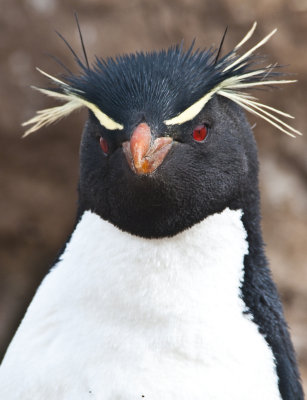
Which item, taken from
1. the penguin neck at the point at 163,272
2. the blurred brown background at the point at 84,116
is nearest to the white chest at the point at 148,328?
the penguin neck at the point at 163,272

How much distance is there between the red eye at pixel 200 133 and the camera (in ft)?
8.14

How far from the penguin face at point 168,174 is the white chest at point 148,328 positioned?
0.21 feet

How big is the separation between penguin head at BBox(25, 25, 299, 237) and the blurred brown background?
8.82 ft

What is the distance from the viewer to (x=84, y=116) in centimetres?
535

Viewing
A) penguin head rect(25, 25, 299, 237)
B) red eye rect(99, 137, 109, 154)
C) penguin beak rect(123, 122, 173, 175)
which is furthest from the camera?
red eye rect(99, 137, 109, 154)

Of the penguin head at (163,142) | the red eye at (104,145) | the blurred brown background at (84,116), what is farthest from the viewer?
the blurred brown background at (84,116)

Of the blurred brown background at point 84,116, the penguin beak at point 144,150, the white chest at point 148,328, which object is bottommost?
the white chest at point 148,328

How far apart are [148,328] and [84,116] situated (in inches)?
123

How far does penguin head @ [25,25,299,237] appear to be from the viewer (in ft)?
7.72

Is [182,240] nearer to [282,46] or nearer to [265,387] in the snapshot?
[265,387]

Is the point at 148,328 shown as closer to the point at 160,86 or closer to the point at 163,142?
the point at 163,142

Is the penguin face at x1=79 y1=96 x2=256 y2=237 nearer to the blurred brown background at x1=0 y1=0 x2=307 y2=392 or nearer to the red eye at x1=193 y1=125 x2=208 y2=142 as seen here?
the red eye at x1=193 y1=125 x2=208 y2=142

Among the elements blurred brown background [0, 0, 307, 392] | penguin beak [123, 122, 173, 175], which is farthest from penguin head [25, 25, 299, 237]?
blurred brown background [0, 0, 307, 392]

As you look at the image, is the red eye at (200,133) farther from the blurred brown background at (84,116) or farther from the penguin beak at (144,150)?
the blurred brown background at (84,116)
